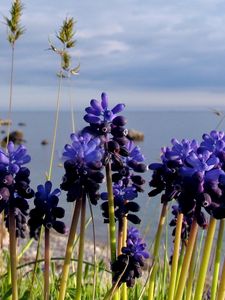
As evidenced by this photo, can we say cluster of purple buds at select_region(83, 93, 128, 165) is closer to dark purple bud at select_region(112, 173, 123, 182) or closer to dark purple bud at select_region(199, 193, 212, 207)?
dark purple bud at select_region(112, 173, 123, 182)

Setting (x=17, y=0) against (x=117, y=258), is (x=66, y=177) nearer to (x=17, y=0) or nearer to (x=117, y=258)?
(x=117, y=258)

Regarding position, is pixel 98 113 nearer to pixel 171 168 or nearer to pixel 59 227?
pixel 171 168

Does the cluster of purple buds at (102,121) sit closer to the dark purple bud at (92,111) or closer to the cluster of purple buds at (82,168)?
the dark purple bud at (92,111)

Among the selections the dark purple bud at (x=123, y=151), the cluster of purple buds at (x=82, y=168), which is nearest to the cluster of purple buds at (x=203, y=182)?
the dark purple bud at (x=123, y=151)

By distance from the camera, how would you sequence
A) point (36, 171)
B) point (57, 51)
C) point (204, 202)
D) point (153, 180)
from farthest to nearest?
point (36, 171) → point (57, 51) → point (153, 180) → point (204, 202)

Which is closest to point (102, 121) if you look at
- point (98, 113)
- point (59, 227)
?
point (98, 113)

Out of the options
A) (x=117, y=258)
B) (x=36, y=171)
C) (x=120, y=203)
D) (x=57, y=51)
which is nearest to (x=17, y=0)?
(x=57, y=51)
